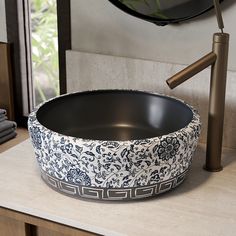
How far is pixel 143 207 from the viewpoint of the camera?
1.01 m

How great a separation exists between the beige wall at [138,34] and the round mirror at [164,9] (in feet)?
0.08

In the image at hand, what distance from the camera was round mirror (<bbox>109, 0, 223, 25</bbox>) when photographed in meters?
1.20

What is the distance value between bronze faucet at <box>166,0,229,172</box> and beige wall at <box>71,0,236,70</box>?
152 mm

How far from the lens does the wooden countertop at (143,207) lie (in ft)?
3.08

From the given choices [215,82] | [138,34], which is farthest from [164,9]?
[215,82]

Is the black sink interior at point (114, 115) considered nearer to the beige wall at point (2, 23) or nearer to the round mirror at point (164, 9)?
the round mirror at point (164, 9)

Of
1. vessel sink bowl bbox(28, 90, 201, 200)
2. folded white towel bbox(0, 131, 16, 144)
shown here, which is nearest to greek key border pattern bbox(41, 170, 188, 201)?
vessel sink bowl bbox(28, 90, 201, 200)

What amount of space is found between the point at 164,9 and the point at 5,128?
1.71ft

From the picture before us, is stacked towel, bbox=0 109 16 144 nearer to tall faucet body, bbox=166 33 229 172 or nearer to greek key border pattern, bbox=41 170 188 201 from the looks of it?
greek key border pattern, bbox=41 170 188 201

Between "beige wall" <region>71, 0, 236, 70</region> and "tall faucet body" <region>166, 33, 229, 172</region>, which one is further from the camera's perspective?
"beige wall" <region>71, 0, 236, 70</region>

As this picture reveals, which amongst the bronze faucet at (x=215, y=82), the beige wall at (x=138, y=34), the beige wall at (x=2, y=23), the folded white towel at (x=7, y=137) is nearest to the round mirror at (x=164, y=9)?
the beige wall at (x=138, y=34)

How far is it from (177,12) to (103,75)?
0.86ft

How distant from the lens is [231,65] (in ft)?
4.04

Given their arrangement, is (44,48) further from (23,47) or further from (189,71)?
(189,71)
